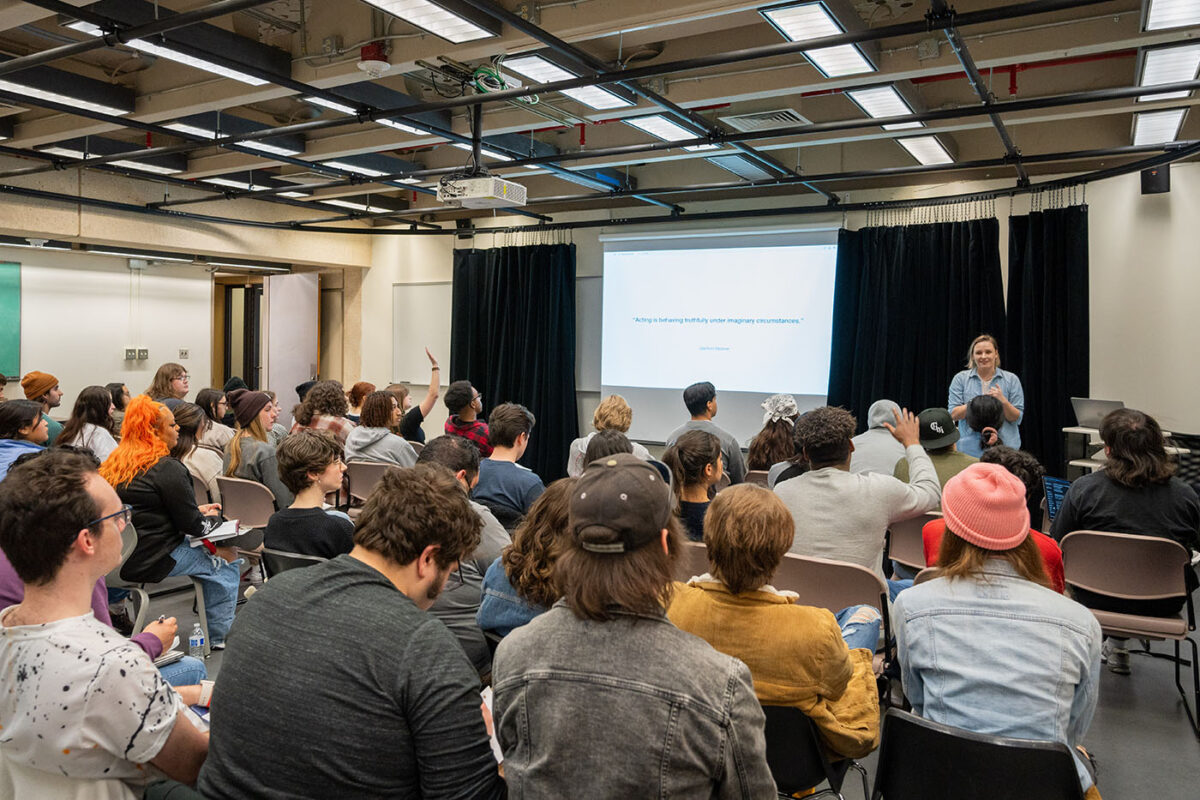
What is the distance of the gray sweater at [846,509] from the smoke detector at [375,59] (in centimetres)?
329

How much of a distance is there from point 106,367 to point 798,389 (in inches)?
313

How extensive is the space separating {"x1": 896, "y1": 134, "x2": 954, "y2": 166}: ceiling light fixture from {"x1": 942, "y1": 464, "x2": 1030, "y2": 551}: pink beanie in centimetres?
477

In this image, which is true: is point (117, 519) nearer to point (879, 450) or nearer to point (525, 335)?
point (879, 450)

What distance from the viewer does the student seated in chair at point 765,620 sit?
1758 mm

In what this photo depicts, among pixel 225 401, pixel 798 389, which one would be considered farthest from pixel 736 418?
pixel 225 401

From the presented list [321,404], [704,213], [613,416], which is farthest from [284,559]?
[704,213]

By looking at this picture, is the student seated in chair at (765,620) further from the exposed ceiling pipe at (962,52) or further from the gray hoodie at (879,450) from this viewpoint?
the exposed ceiling pipe at (962,52)

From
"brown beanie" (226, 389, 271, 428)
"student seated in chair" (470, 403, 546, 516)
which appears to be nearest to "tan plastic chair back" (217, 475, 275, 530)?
"brown beanie" (226, 389, 271, 428)

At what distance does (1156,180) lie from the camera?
5.98 meters

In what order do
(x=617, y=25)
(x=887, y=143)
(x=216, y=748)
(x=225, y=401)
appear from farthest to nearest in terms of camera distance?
(x=887, y=143), (x=225, y=401), (x=617, y=25), (x=216, y=748)

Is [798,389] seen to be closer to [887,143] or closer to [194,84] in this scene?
[887,143]

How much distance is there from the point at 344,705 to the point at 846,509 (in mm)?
2069

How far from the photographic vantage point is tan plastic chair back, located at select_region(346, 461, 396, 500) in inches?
203

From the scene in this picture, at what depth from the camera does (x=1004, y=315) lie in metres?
6.79
